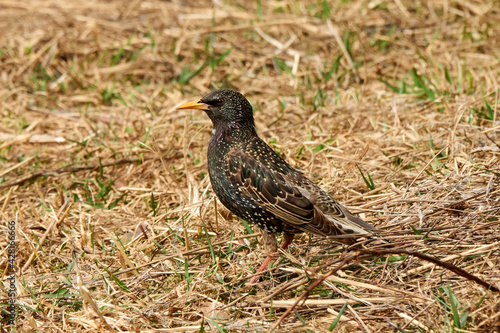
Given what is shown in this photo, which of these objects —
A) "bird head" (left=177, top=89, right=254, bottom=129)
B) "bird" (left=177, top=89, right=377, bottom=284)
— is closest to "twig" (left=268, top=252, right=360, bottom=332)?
"bird" (left=177, top=89, right=377, bottom=284)

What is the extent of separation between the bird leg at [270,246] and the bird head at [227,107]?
0.84m

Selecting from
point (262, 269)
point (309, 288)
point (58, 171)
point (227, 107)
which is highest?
point (227, 107)

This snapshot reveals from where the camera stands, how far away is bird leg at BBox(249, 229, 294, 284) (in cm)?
398

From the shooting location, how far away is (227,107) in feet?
15.1

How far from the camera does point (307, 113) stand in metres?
Result: 6.50

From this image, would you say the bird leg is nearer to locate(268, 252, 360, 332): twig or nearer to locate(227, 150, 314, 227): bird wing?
locate(227, 150, 314, 227): bird wing

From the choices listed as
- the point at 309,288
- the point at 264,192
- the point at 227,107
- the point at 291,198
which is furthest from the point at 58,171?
the point at 309,288

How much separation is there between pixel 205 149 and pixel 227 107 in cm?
146

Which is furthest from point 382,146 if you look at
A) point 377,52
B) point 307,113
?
point 377,52

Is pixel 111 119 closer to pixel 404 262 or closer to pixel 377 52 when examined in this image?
pixel 377 52

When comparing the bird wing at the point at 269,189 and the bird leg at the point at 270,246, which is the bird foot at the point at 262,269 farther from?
the bird wing at the point at 269,189

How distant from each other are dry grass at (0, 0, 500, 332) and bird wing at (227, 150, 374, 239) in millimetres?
251

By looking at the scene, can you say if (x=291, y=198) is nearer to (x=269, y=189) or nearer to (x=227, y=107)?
(x=269, y=189)

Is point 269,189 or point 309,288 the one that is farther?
point 269,189
